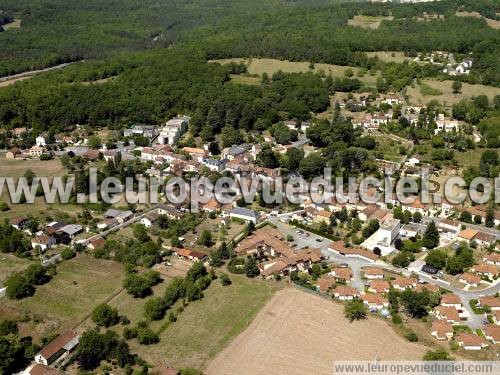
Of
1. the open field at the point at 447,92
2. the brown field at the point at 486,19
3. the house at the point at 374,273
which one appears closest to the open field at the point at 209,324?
the house at the point at 374,273

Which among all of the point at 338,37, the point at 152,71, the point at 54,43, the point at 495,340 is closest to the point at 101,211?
the point at 495,340

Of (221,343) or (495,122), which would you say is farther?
(495,122)

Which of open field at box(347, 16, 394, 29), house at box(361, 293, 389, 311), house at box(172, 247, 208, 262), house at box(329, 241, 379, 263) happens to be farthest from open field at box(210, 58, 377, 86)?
house at box(361, 293, 389, 311)

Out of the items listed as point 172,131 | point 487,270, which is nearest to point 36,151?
point 172,131

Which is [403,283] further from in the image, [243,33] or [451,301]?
[243,33]

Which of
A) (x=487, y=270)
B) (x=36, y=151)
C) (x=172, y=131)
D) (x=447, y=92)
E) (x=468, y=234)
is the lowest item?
(x=487, y=270)

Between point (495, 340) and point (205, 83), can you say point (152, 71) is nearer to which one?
point (205, 83)
